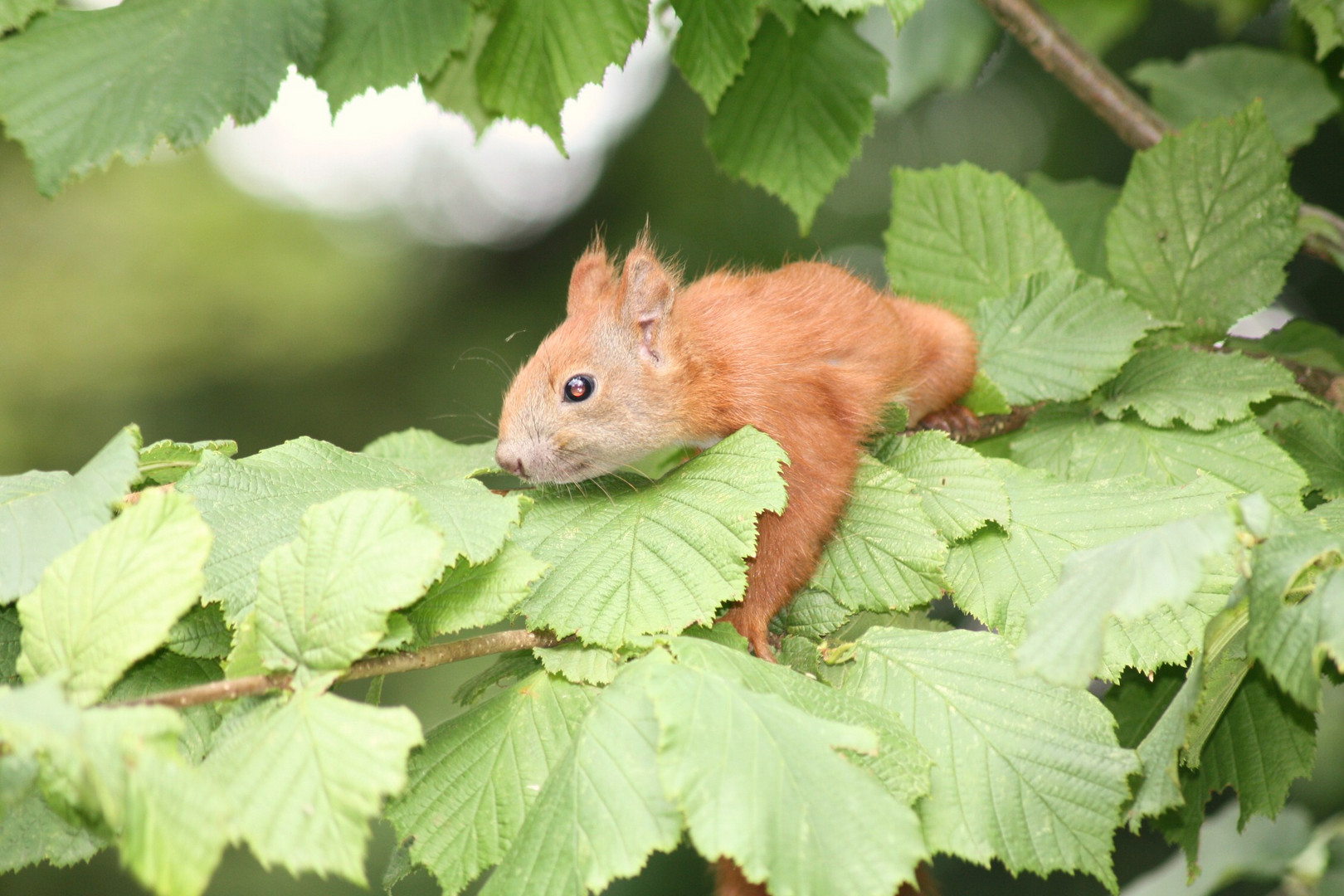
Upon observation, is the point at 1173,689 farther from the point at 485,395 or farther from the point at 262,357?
the point at 262,357

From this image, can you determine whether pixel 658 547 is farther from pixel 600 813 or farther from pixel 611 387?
pixel 611 387

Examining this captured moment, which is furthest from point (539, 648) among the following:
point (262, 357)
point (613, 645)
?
point (262, 357)

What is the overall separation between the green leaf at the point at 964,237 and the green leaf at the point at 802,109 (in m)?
0.22

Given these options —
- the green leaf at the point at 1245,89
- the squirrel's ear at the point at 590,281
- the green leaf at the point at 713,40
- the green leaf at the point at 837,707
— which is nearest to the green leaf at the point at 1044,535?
the green leaf at the point at 837,707

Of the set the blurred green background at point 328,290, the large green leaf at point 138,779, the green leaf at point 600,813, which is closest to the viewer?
the large green leaf at point 138,779

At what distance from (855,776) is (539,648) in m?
0.44

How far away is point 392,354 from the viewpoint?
265 inches

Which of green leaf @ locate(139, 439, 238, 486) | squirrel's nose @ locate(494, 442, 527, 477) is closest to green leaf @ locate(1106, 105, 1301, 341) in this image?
squirrel's nose @ locate(494, 442, 527, 477)

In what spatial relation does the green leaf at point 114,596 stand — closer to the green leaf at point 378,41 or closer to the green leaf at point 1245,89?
the green leaf at point 378,41

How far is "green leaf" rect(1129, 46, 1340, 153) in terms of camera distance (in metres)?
2.43

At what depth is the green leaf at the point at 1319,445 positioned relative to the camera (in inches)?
66.1

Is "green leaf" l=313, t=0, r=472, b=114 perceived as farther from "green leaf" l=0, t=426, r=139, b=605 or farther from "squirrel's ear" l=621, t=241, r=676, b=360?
"green leaf" l=0, t=426, r=139, b=605

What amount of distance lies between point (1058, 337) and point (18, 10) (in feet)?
5.86

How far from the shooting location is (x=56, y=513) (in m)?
1.16
